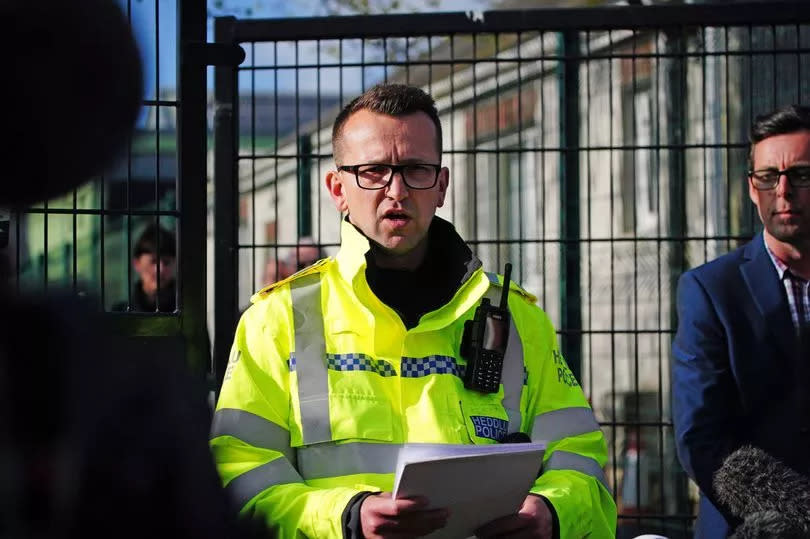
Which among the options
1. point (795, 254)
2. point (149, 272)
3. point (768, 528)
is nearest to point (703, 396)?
point (795, 254)

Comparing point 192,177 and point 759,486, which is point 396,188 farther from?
point 759,486

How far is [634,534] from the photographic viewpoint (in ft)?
18.1

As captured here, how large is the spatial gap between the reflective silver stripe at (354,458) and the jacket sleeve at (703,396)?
1.32 meters

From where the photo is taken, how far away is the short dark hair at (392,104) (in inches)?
148

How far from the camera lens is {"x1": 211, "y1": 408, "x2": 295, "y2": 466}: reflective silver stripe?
328cm

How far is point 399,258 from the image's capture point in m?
3.73

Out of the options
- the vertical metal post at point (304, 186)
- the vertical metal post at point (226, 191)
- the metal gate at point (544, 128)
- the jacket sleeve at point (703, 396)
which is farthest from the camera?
the vertical metal post at point (304, 186)

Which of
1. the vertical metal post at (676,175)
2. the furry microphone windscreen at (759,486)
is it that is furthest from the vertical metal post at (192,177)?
the vertical metal post at (676,175)

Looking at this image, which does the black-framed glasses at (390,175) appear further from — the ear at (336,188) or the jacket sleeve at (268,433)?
the jacket sleeve at (268,433)

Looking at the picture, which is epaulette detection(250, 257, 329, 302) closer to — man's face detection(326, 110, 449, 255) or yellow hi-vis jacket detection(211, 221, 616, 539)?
yellow hi-vis jacket detection(211, 221, 616, 539)

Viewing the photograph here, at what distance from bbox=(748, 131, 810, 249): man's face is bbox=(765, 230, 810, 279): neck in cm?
1

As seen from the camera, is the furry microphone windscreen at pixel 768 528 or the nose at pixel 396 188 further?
the nose at pixel 396 188

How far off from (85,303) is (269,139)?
4415 millimetres

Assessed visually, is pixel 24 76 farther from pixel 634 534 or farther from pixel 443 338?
pixel 634 534
